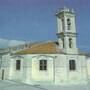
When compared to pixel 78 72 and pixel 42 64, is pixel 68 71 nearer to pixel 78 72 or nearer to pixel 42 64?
pixel 78 72

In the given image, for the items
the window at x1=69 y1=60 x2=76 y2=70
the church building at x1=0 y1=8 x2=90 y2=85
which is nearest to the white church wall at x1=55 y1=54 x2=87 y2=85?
the church building at x1=0 y1=8 x2=90 y2=85

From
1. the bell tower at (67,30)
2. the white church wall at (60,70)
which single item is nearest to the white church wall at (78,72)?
the white church wall at (60,70)

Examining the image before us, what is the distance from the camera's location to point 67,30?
35312mm

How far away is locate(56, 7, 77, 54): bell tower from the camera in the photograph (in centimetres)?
3488

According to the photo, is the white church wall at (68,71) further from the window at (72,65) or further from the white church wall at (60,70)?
the window at (72,65)

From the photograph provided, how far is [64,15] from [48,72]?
10.2 metres

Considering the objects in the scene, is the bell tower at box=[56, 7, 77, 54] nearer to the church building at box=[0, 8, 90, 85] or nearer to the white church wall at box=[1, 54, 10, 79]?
the church building at box=[0, 8, 90, 85]

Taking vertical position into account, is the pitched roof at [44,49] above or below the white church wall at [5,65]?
above

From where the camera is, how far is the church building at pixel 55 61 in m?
32.8

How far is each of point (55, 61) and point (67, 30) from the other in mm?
5966

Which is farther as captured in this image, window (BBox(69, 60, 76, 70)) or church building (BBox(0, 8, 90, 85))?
window (BBox(69, 60, 76, 70))

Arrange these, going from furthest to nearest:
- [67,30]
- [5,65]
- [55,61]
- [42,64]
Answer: [5,65]
[67,30]
[42,64]
[55,61]

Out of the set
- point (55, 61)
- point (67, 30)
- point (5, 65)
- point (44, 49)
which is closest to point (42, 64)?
point (55, 61)

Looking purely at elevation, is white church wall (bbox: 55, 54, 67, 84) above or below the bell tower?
below
